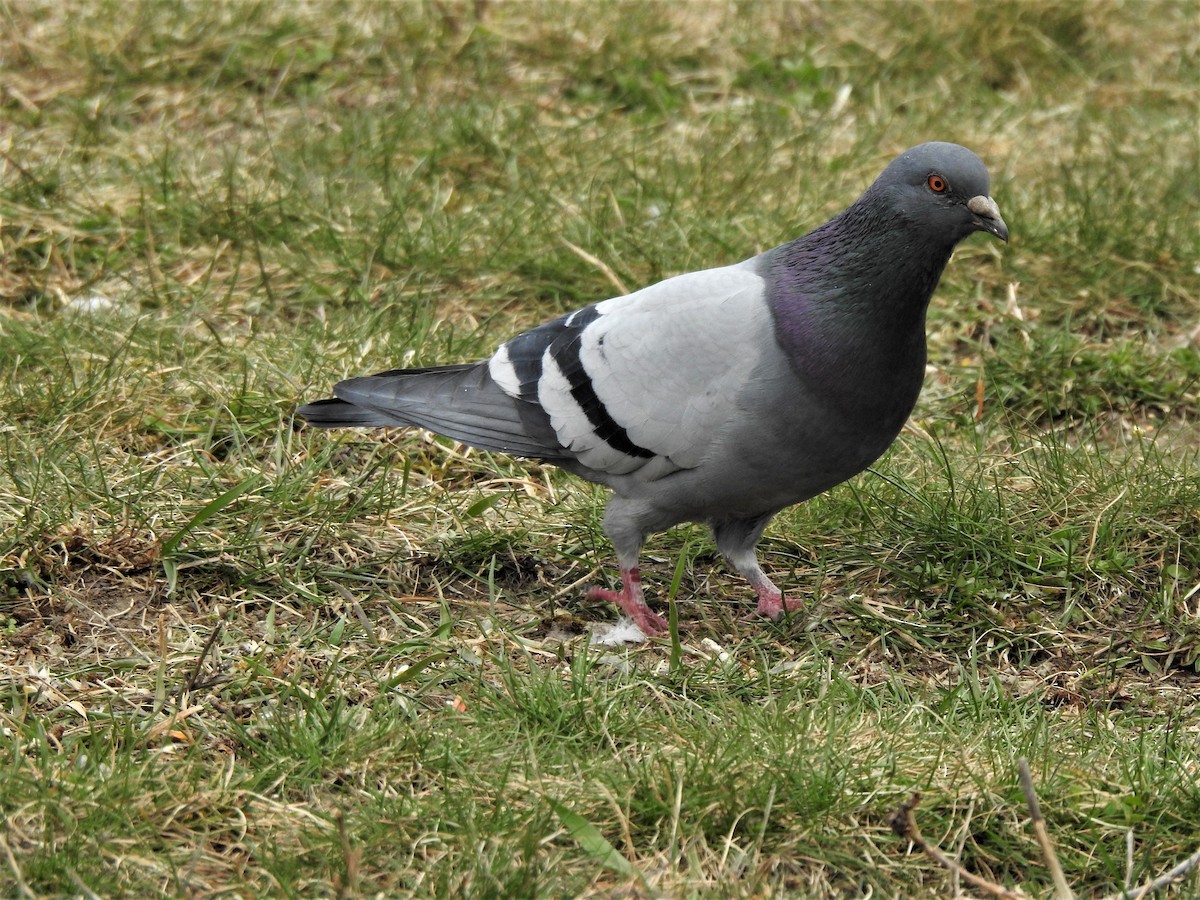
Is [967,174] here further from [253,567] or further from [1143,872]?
[253,567]

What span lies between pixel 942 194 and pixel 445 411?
1421 millimetres

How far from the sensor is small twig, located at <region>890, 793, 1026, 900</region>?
2.67m

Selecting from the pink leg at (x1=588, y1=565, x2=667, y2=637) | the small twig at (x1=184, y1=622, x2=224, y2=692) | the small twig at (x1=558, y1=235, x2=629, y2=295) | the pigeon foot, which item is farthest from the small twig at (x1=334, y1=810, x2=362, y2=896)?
the small twig at (x1=558, y1=235, x2=629, y2=295)

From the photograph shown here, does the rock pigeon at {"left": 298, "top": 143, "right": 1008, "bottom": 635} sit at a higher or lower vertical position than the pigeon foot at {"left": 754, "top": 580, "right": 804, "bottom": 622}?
higher

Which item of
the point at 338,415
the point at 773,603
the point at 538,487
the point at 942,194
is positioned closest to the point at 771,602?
the point at 773,603

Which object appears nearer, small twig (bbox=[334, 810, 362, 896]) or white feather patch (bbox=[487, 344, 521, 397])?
small twig (bbox=[334, 810, 362, 896])

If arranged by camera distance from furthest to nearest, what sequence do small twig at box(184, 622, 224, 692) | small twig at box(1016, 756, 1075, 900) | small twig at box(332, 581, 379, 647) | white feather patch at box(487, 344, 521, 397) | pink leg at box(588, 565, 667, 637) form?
white feather patch at box(487, 344, 521, 397) → pink leg at box(588, 565, 667, 637) → small twig at box(332, 581, 379, 647) → small twig at box(184, 622, 224, 692) → small twig at box(1016, 756, 1075, 900)

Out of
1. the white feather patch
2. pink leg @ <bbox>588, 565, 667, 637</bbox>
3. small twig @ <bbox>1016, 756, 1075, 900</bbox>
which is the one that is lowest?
pink leg @ <bbox>588, 565, 667, 637</bbox>

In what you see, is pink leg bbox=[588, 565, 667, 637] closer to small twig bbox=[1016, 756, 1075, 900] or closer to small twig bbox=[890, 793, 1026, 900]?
small twig bbox=[890, 793, 1026, 900]

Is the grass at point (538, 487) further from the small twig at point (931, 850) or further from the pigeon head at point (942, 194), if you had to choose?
the pigeon head at point (942, 194)

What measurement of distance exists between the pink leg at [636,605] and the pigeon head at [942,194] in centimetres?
116

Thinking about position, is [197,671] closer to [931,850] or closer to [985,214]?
[931,850]

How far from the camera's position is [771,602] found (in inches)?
154

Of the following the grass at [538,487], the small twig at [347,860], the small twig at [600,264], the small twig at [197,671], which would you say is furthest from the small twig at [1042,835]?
the small twig at [600,264]
